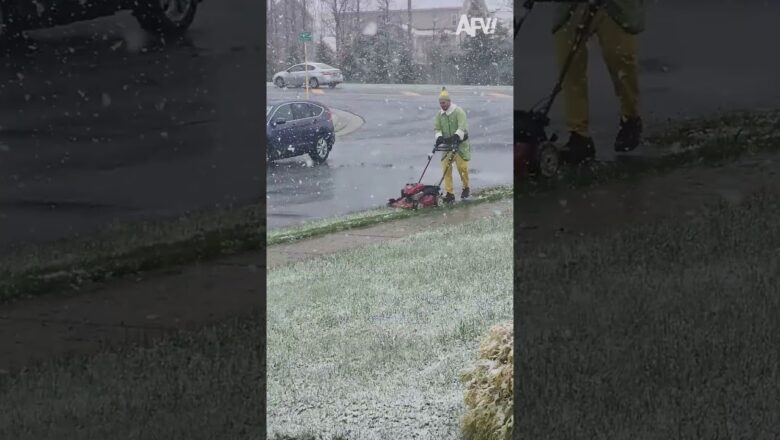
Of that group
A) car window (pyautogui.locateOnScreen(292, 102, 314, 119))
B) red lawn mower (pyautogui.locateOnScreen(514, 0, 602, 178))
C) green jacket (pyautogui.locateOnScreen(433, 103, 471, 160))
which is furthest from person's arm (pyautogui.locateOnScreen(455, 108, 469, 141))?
red lawn mower (pyautogui.locateOnScreen(514, 0, 602, 178))

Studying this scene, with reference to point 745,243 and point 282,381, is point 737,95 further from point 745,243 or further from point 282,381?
point 282,381

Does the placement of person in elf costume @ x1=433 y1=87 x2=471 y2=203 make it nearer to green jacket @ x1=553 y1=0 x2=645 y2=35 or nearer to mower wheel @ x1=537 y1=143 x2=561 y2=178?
mower wheel @ x1=537 y1=143 x2=561 y2=178

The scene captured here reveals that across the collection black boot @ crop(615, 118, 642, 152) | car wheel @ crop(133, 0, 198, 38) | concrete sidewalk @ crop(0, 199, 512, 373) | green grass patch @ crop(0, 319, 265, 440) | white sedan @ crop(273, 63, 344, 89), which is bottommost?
green grass patch @ crop(0, 319, 265, 440)

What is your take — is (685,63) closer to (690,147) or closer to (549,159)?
(690,147)

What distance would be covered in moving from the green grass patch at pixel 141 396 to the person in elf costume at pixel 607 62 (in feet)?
4.31

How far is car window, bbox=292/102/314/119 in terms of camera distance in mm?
4016

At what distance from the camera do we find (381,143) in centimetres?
405

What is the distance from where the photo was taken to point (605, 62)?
2.69 metres

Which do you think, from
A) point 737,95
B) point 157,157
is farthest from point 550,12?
point 157,157

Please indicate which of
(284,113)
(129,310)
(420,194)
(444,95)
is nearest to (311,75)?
(284,113)

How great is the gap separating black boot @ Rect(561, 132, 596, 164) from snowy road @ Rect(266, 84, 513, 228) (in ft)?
3.40

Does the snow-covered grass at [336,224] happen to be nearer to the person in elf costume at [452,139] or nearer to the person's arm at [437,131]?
the person in elf costume at [452,139]

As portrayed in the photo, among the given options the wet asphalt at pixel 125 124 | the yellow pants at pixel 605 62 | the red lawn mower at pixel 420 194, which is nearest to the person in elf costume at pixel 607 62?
the yellow pants at pixel 605 62

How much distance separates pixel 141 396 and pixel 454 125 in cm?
167
